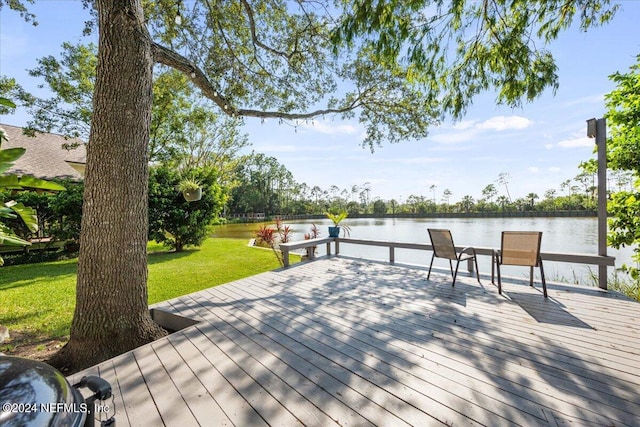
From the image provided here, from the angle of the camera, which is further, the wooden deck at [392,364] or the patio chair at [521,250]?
the patio chair at [521,250]

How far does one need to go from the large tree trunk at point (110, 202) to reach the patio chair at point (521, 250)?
402cm

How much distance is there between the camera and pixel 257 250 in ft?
27.4

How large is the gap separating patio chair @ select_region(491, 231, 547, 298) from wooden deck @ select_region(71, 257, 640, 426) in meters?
0.39

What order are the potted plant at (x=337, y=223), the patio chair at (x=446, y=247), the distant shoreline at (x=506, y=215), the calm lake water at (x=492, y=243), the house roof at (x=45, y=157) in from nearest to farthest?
1. the patio chair at (x=446, y=247)
2. the calm lake water at (x=492, y=243)
3. the potted plant at (x=337, y=223)
4. the house roof at (x=45, y=157)
5. the distant shoreline at (x=506, y=215)

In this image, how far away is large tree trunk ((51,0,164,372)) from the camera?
86.9 inches

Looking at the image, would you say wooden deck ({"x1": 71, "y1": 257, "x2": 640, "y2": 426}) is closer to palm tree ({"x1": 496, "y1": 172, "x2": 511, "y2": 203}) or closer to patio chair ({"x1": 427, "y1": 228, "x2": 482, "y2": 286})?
patio chair ({"x1": 427, "y1": 228, "x2": 482, "y2": 286})

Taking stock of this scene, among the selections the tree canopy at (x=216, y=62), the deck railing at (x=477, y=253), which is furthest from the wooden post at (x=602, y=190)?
the tree canopy at (x=216, y=62)

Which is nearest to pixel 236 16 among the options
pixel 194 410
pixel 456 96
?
pixel 456 96

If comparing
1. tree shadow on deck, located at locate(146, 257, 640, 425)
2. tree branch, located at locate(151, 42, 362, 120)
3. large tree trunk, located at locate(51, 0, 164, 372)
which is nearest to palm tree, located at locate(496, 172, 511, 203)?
tree branch, located at locate(151, 42, 362, 120)

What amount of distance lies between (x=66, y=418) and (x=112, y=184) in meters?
1.95

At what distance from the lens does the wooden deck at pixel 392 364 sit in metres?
1.42

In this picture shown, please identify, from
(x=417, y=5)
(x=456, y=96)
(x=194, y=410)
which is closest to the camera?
(x=194, y=410)

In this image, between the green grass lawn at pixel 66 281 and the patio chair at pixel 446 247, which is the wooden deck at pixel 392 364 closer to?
the patio chair at pixel 446 247

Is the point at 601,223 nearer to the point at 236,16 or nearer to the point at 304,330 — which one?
the point at 304,330
